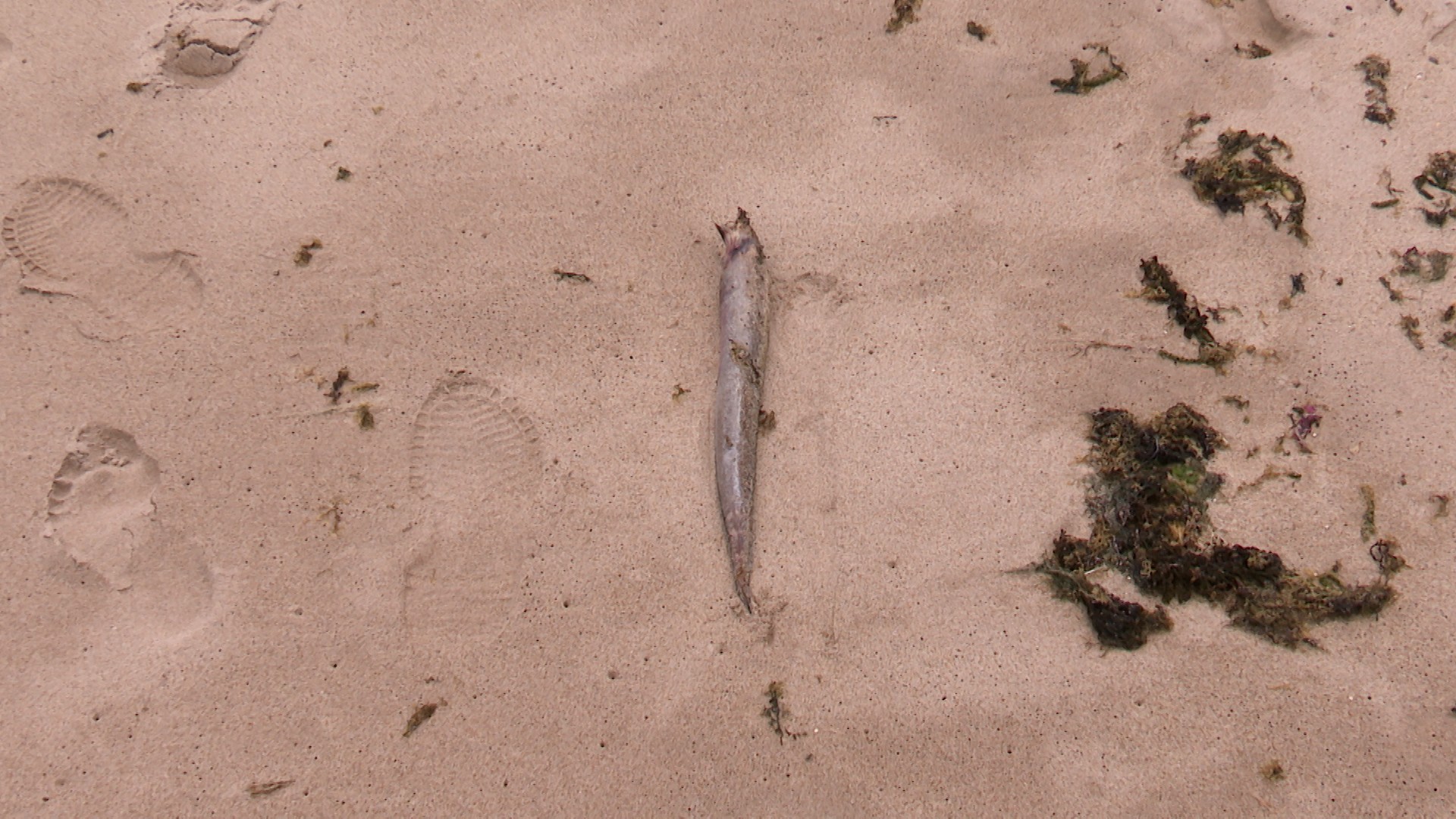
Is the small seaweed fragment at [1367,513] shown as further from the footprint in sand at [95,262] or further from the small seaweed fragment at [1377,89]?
the footprint in sand at [95,262]

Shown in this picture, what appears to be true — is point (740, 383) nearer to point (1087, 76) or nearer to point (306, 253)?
point (306, 253)

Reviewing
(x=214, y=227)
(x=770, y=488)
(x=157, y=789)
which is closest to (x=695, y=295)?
(x=770, y=488)

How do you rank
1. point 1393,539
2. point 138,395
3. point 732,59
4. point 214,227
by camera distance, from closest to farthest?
point 1393,539
point 138,395
point 214,227
point 732,59

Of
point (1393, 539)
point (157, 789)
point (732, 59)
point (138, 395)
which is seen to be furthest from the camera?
point (732, 59)

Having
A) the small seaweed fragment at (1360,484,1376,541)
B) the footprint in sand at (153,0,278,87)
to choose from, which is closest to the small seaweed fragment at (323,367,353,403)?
the footprint in sand at (153,0,278,87)

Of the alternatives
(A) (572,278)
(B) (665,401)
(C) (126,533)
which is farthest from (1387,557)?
(C) (126,533)

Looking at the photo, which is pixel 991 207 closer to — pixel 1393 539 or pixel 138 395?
pixel 1393 539
